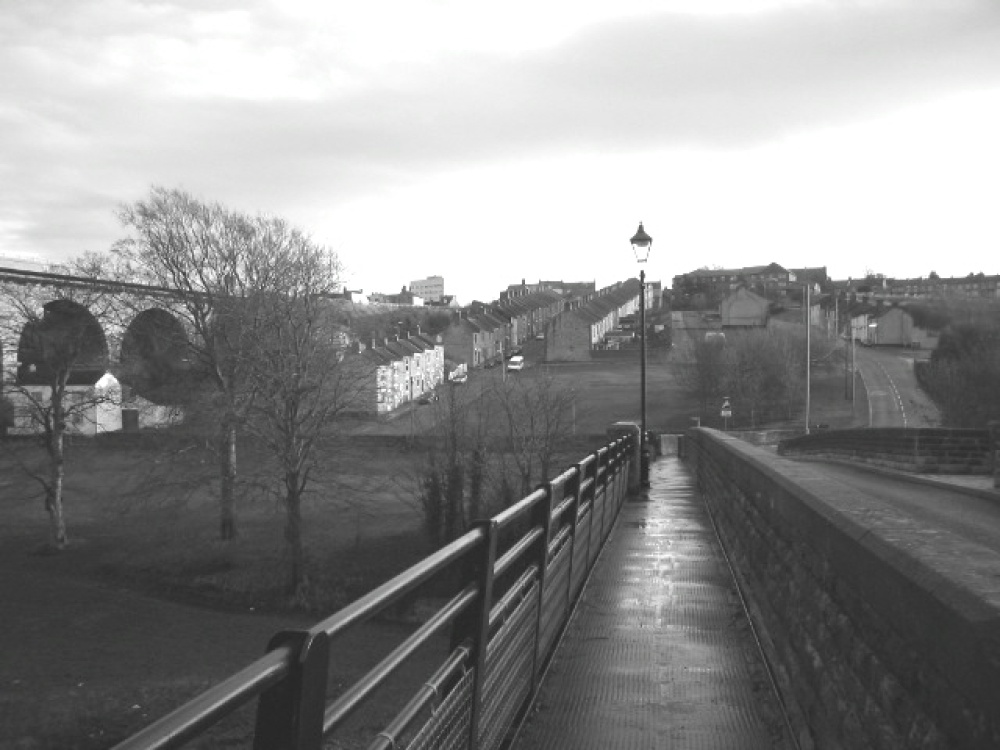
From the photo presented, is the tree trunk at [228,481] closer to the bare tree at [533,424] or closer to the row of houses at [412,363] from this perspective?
the bare tree at [533,424]

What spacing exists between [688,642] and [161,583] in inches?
1165

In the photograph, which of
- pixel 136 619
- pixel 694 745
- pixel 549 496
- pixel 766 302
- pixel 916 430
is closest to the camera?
pixel 694 745

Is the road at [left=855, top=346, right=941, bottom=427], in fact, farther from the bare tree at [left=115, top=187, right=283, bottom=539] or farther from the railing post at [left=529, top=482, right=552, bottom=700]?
the railing post at [left=529, top=482, right=552, bottom=700]

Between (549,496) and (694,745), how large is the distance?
5.13 feet

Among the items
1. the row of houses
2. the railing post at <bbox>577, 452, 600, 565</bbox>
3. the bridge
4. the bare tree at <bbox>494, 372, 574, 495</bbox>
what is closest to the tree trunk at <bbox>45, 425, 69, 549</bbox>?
the bare tree at <bbox>494, 372, 574, 495</bbox>

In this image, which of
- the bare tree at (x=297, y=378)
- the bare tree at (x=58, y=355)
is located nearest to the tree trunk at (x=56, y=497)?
the bare tree at (x=58, y=355)

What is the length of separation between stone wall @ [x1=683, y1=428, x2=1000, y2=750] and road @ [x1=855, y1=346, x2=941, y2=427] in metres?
49.6

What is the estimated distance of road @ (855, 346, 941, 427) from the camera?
192 ft

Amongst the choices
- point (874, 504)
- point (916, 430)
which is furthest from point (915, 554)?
point (916, 430)

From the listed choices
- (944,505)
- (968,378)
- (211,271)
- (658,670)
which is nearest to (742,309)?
(968,378)

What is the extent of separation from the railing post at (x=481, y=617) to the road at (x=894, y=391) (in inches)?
2042

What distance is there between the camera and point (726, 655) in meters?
6.34

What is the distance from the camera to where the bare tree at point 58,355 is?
3712 centimetres

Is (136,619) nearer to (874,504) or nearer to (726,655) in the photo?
(726,655)
